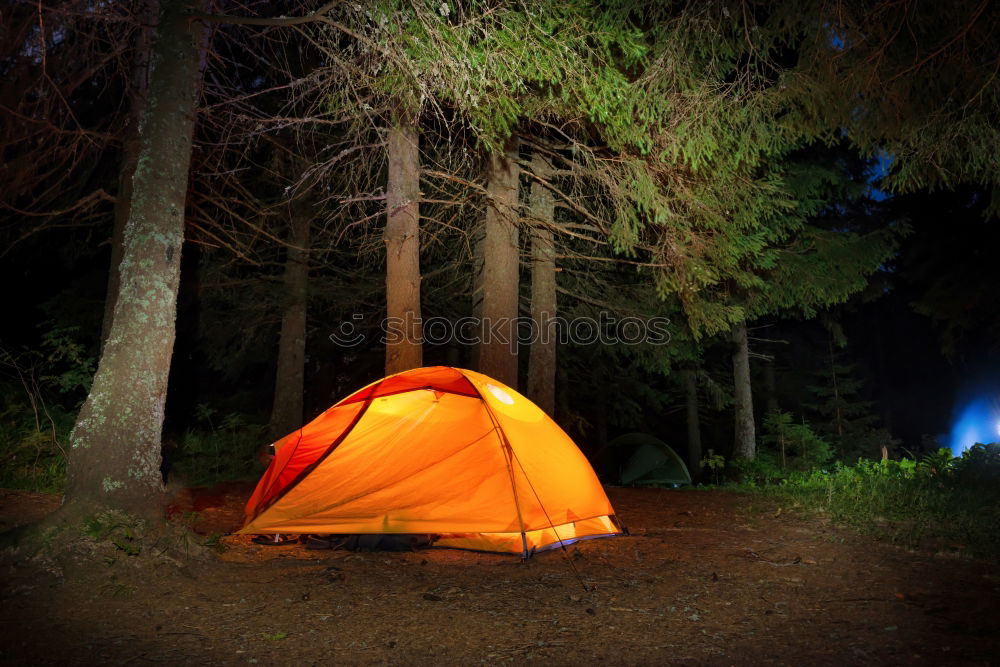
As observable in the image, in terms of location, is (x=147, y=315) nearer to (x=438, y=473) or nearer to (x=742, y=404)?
(x=438, y=473)

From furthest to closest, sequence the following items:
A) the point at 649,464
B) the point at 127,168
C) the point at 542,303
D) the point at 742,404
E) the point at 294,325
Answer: the point at 742,404, the point at 649,464, the point at 294,325, the point at 542,303, the point at 127,168

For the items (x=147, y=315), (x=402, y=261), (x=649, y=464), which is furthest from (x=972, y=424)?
(x=147, y=315)

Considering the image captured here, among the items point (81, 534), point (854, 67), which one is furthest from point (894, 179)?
point (81, 534)

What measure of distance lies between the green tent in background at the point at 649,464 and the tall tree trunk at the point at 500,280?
666 cm

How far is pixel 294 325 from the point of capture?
12180mm

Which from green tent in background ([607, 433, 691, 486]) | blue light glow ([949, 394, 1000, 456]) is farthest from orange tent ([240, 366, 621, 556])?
blue light glow ([949, 394, 1000, 456])

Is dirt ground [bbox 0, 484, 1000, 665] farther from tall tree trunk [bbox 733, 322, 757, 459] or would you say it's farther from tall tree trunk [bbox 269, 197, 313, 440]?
tall tree trunk [bbox 733, 322, 757, 459]

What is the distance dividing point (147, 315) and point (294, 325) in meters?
7.48

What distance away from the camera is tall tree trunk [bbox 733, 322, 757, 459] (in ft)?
50.4

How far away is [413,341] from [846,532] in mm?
5116

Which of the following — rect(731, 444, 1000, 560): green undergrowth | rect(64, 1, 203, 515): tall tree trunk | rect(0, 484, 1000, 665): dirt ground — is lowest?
rect(0, 484, 1000, 665): dirt ground

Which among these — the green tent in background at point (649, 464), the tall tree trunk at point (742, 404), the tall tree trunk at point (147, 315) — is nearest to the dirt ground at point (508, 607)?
the tall tree trunk at point (147, 315)

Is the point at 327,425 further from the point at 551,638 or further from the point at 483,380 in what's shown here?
the point at 551,638

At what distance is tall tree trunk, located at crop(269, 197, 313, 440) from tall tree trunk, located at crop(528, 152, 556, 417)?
15.7 ft
